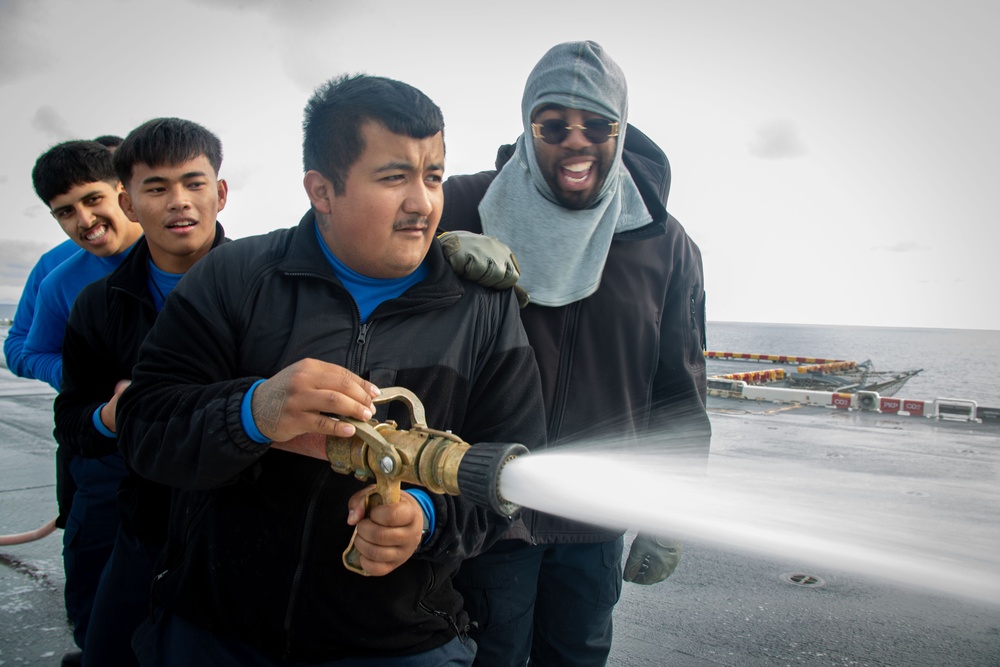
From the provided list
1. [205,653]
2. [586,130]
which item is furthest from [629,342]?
[205,653]

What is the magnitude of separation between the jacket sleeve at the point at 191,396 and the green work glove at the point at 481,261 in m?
0.56

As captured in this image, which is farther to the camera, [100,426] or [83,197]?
[83,197]

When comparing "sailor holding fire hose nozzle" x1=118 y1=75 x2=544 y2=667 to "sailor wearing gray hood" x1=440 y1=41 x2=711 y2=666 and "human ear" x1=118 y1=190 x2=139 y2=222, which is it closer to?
"sailor wearing gray hood" x1=440 y1=41 x2=711 y2=666

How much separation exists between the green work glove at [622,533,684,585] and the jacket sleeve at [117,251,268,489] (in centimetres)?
179

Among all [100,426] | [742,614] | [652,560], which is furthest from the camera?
[742,614]

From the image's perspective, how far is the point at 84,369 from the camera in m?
2.21

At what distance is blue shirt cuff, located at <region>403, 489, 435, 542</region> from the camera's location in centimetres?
160

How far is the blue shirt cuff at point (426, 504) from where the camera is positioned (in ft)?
5.25

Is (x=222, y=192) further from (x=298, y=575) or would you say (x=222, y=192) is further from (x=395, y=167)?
(x=298, y=575)

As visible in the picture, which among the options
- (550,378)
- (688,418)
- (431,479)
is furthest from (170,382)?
(688,418)

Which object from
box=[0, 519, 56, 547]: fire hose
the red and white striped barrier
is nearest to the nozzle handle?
box=[0, 519, 56, 547]: fire hose

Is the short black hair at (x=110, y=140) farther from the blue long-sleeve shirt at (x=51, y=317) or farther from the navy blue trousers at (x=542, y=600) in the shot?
the navy blue trousers at (x=542, y=600)

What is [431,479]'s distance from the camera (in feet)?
4.34

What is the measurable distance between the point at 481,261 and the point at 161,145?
1.35m
